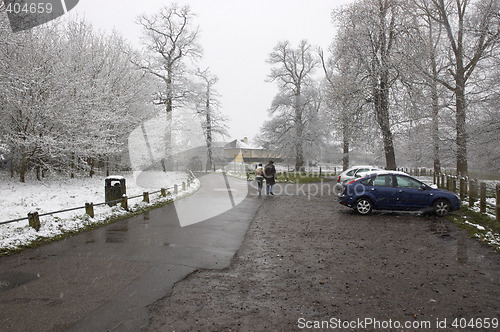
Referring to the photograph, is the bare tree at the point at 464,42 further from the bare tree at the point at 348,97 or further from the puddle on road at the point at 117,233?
the puddle on road at the point at 117,233

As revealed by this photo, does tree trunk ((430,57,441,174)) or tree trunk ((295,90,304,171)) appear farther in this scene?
tree trunk ((295,90,304,171))

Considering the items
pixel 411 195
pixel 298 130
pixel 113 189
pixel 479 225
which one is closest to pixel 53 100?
pixel 113 189

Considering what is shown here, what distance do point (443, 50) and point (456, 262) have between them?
54.3ft

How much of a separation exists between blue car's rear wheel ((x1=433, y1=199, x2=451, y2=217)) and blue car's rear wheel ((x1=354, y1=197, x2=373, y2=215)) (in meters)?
2.13

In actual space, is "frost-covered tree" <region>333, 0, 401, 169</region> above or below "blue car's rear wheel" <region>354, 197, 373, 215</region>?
above

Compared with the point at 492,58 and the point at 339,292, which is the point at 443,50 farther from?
the point at 339,292

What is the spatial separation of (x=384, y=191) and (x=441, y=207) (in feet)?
6.38

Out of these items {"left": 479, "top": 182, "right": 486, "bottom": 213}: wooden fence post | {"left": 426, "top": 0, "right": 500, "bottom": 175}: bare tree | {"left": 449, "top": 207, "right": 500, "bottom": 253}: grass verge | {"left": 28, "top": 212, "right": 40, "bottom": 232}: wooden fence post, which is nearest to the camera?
{"left": 449, "top": 207, "right": 500, "bottom": 253}: grass verge

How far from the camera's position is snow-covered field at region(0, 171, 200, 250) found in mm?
7955

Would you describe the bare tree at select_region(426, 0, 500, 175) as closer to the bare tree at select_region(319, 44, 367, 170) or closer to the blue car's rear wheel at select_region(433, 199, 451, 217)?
the bare tree at select_region(319, 44, 367, 170)

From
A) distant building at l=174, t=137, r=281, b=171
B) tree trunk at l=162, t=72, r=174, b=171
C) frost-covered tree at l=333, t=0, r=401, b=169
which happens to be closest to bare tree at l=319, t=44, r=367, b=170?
frost-covered tree at l=333, t=0, r=401, b=169

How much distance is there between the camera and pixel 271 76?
4197 centimetres

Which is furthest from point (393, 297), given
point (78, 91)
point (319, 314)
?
point (78, 91)

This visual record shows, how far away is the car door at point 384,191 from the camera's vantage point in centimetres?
1140
